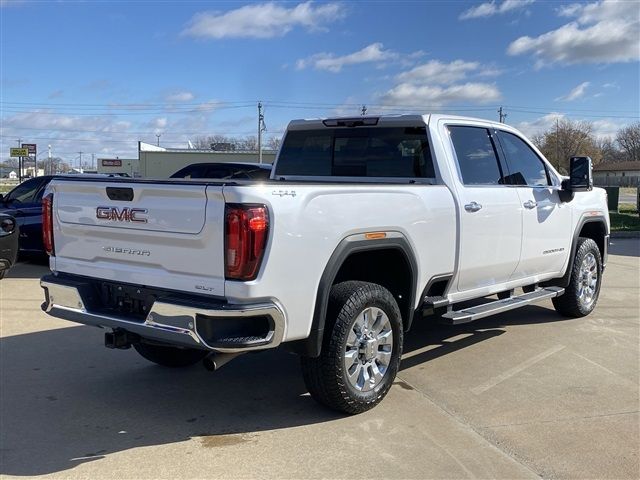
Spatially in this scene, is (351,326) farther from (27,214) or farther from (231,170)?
(27,214)

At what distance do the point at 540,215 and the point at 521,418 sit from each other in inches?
95.6

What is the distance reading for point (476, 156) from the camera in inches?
211

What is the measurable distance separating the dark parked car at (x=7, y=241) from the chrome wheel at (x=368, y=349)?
645 centimetres

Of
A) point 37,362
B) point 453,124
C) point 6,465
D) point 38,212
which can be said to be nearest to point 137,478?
point 6,465

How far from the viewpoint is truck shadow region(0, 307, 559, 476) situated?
3762mm

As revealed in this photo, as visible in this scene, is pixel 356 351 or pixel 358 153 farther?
pixel 358 153

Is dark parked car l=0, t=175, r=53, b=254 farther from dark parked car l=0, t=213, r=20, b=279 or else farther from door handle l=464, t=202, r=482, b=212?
door handle l=464, t=202, r=482, b=212

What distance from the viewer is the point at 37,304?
7.62 meters

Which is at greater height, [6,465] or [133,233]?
[133,233]

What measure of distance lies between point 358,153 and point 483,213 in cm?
127

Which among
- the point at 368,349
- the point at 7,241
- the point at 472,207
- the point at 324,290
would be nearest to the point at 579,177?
the point at 472,207

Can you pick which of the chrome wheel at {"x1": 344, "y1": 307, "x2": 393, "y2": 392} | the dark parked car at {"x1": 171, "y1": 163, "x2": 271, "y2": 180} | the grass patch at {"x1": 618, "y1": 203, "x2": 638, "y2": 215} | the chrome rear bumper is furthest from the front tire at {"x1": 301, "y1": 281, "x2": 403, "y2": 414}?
the grass patch at {"x1": 618, "y1": 203, "x2": 638, "y2": 215}

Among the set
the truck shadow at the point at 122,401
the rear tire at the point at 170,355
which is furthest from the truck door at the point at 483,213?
the rear tire at the point at 170,355

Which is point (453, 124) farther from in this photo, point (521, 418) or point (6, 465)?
point (6, 465)
